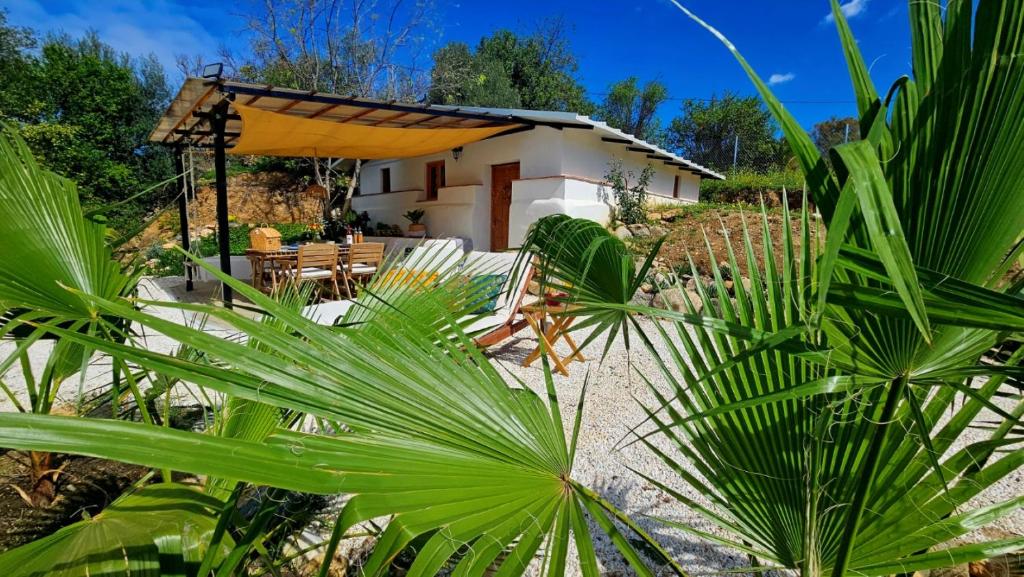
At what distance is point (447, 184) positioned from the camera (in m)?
11.8

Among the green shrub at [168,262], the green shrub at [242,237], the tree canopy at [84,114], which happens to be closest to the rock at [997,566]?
the green shrub at [242,237]

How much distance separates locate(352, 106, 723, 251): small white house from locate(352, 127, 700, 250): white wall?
0.07ft

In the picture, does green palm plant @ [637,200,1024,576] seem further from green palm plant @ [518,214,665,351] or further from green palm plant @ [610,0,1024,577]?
green palm plant @ [518,214,665,351]

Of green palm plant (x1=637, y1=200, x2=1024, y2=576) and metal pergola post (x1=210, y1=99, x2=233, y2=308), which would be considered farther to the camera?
metal pergola post (x1=210, y1=99, x2=233, y2=308)

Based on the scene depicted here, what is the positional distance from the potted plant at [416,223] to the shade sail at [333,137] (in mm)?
2049

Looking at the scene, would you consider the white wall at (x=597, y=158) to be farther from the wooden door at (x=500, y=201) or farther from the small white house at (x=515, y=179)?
the wooden door at (x=500, y=201)

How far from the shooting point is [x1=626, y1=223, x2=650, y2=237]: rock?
9925 mm

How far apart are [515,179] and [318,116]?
472 cm

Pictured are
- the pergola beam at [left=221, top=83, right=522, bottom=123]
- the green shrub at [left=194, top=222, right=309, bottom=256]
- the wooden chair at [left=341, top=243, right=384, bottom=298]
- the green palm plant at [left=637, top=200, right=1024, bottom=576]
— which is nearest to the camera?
the green palm plant at [left=637, top=200, right=1024, bottom=576]

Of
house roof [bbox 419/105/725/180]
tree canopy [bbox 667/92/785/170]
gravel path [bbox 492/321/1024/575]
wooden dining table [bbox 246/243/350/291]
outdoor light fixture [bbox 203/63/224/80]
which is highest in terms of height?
tree canopy [bbox 667/92/785/170]

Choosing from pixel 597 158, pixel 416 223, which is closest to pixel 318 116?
pixel 416 223

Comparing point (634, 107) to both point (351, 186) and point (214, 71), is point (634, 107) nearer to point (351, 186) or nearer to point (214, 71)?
point (351, 186)

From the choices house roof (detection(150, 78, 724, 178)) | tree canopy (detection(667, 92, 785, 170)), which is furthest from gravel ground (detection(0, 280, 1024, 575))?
tree canopy (detection(667, 92, 785, 170))

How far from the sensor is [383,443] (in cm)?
73
